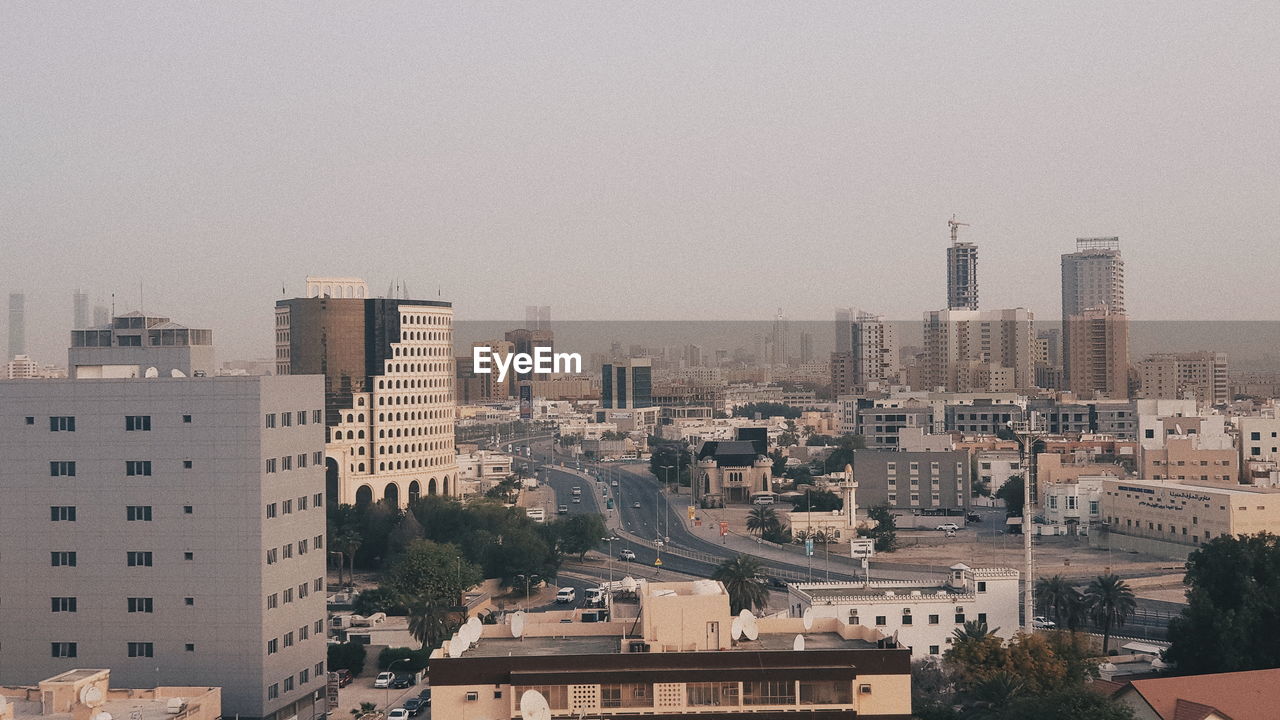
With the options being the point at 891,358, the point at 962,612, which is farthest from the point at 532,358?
the point at 962,612

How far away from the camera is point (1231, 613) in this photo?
3378 centimetres

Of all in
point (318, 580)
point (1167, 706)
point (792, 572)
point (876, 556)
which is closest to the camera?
point (1167, 706)

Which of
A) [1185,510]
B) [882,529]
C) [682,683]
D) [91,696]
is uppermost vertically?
[682,683]

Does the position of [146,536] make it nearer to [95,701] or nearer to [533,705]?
[95,701]

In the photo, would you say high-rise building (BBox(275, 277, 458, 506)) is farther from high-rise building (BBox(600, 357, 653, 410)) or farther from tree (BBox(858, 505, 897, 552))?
high-rise building (BBox(600, 357, 653, 410))

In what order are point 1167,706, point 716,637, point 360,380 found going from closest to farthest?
point 716,637, point 1167,706, point 360,380

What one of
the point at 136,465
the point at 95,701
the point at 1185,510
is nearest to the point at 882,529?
the point at 1185,510

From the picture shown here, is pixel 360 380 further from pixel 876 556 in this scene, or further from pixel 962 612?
pixel 962 612

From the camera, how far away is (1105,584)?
40469 millimetres

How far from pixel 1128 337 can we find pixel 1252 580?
12966 cm

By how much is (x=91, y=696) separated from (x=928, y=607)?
70.3 feet

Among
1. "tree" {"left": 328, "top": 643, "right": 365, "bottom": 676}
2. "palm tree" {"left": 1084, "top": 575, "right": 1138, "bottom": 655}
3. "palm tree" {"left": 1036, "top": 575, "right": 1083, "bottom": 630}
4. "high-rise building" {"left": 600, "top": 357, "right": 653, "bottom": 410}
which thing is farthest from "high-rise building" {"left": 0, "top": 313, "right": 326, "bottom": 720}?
"high-rise building" {"left": 600, "top": 357, "right": 653, "bottom": 410}

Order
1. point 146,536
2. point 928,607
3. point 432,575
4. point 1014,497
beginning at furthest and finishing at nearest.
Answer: point 1014,497
point 432,575
point 928,607
point 146,536

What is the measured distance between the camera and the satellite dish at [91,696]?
25.2 m
